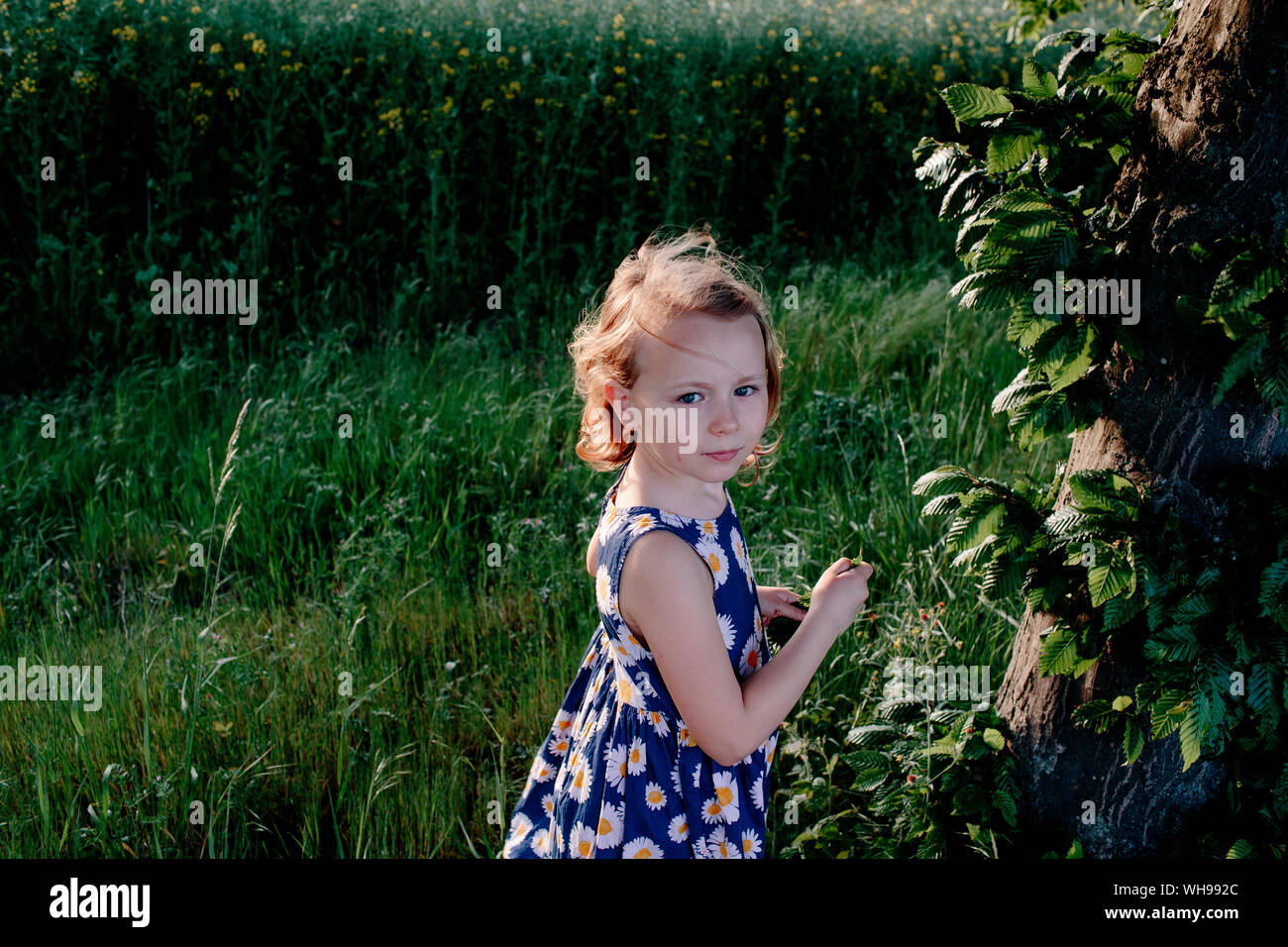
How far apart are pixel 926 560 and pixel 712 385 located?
171cm

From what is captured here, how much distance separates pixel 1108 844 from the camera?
79.4 inches

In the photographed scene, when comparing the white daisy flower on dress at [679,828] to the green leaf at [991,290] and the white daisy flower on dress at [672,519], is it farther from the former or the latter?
the green leaf at [991,290]

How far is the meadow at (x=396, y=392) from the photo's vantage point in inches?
102

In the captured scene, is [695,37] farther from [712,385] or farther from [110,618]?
[712,385]

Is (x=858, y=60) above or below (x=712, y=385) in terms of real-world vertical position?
above

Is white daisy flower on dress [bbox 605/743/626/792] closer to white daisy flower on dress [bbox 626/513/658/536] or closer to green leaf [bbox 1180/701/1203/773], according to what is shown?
white daisy flower on dress [bbox 626/513/658/536]

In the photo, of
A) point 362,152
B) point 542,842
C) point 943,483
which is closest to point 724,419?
point 943,483

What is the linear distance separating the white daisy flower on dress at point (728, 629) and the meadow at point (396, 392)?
0.68 meters

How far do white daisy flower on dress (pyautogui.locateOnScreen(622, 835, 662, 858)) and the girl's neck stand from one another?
0.59m

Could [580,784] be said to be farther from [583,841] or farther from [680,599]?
[680,599]

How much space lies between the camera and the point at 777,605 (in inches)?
79.4

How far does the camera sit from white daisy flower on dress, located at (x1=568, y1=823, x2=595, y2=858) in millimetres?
1830
